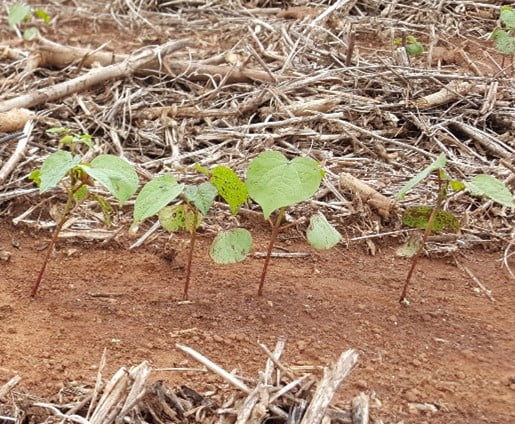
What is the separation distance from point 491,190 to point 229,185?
73 centimetres

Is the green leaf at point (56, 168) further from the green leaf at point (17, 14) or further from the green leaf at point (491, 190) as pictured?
the green leaf at point (17, 14)

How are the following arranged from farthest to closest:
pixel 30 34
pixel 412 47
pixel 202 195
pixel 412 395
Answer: pixel 30 34
pixel 412 47
pixel 202 195
pixel 412 395

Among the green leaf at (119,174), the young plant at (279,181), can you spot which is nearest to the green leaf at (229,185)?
the young plant at (279,181)

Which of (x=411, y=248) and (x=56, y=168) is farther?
(x=411, y=248)

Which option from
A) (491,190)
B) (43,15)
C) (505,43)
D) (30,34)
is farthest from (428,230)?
(43,15)

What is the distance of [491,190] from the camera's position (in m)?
2.19

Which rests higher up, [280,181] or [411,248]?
[280,181]

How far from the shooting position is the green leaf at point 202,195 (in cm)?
224

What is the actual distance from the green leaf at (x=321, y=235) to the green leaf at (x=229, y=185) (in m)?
0.22

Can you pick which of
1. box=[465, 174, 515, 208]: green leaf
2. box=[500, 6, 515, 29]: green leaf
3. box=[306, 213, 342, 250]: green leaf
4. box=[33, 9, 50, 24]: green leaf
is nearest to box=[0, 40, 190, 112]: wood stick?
box=[33, 9, 50, 24]: green leaf

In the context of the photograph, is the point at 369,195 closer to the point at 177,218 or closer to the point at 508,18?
the point at 177,218

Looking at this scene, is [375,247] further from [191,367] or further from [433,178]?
[191,367]

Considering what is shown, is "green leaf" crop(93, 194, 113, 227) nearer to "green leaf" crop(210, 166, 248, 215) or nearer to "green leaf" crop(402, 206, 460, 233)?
"green leaf" crop(210, 166, 248, 215)

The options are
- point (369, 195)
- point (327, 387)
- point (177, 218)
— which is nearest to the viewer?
point (327, 387)
